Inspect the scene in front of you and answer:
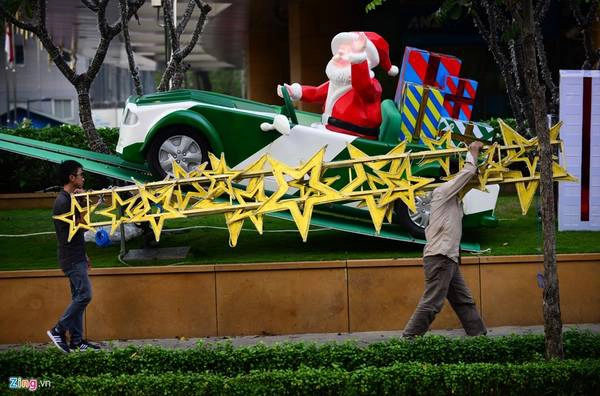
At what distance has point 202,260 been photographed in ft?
36.4

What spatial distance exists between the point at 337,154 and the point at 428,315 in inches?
103

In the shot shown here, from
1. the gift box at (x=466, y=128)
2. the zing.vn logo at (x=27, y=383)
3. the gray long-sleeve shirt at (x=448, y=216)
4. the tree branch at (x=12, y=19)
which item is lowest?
the zing.vn logo at (x=27, y=383)

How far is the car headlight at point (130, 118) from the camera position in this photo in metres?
11.4

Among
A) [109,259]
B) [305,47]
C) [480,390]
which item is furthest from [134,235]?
[305,47]

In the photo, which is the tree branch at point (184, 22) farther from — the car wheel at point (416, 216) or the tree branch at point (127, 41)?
the car wheel at point (416, 216)

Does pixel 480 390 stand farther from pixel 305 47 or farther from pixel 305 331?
pixel 305 47

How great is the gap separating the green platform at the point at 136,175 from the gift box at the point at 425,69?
1538 millimetres

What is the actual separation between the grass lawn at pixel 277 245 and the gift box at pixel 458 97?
1.41 meters

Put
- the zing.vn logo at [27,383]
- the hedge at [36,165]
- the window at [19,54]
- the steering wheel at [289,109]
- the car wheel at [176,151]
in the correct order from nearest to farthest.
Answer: the zing.vn logo at [27,383]
the car wheel at [176,151]
the steering wheel at [289,109]
the hedge at [36,165]
the window at [19,54]

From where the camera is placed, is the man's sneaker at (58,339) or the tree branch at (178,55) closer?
the man's sneaker at (58,339)

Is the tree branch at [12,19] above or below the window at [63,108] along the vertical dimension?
above

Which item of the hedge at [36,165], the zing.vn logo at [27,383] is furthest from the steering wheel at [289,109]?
the hedge at [36,165]

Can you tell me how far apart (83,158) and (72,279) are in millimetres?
2410

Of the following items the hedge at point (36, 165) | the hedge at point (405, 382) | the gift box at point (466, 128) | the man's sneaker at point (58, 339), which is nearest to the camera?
the hedge at point (405, 382)
